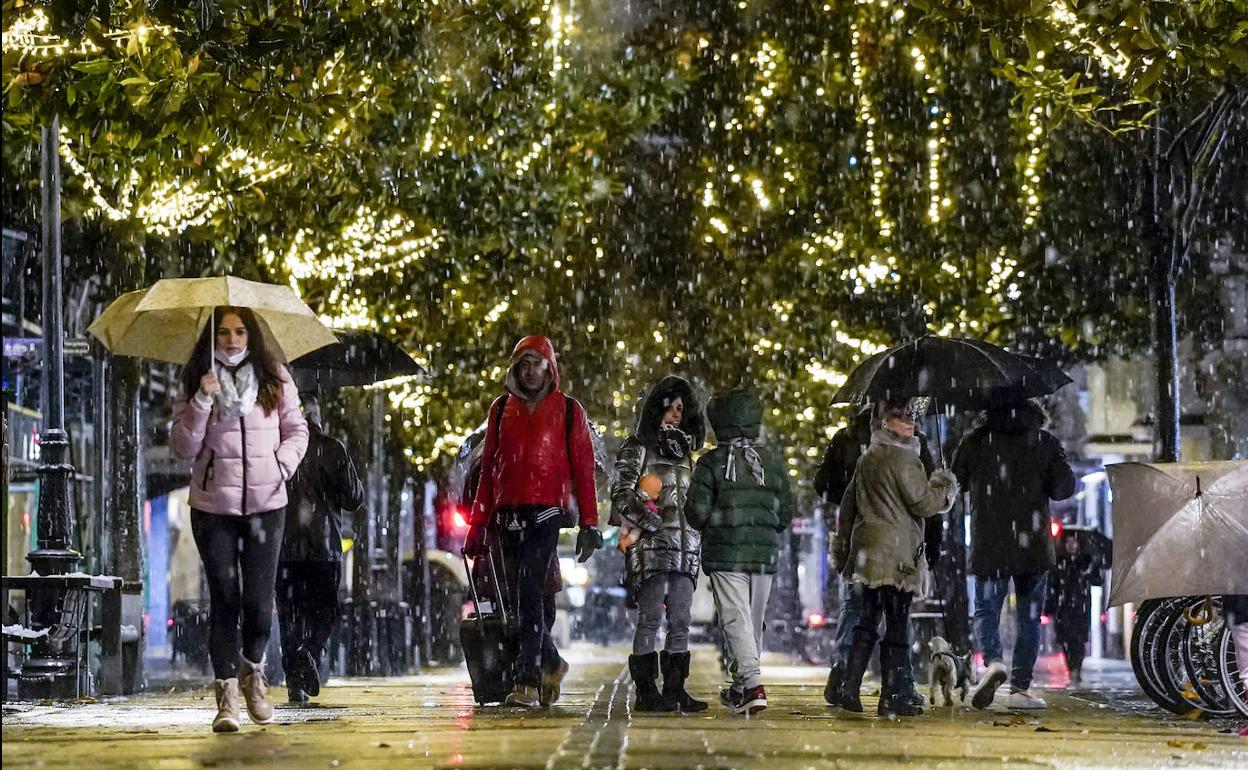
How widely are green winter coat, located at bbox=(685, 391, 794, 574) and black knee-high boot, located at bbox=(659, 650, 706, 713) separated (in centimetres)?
59

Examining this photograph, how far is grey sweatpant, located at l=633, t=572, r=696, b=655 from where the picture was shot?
459 inches

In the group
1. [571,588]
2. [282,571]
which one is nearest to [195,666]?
[282,571]

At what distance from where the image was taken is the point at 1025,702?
12.9m

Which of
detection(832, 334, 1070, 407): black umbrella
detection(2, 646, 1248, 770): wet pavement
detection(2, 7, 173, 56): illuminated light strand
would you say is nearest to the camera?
detection(2, 646, 1248, 770): wet pavement

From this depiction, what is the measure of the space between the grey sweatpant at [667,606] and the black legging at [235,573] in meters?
2.68

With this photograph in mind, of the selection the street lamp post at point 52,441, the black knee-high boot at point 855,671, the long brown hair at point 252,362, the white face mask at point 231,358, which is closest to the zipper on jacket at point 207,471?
the long brown hair at point 252,362

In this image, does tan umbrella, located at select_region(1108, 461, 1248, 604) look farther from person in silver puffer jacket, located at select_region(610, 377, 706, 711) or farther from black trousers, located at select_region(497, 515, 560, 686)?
black trousers, located at select_region(497, 515, 560, 686)

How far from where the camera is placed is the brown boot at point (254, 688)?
977 cm

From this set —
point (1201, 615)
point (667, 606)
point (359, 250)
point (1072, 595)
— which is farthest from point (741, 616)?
point (359, 250)

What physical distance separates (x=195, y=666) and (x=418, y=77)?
10778 mm

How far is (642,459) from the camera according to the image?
460 inches

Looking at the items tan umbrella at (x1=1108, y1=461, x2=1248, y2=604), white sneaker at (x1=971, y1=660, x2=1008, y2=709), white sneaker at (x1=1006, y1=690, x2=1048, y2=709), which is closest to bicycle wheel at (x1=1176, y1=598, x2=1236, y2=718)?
tan umbrella at (x1=1108, y1=461, x2=1248, y2=604)

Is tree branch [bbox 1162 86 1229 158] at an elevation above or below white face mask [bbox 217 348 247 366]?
above

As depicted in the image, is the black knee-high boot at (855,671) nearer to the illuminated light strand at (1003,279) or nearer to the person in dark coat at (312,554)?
the person in dark coat at (312,554)
